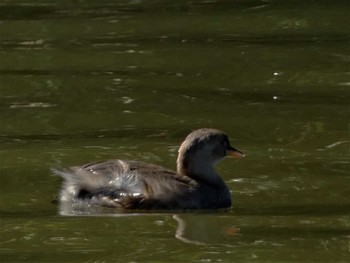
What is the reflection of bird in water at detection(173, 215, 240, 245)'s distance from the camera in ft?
25.2

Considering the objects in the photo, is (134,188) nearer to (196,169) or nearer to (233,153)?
(196,169)

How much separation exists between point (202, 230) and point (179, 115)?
273cm

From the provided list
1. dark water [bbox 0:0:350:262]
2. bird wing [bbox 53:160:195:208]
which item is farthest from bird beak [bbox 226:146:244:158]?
bird wing [bbox 53:160:195:208]

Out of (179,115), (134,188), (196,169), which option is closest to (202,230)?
(134,188)

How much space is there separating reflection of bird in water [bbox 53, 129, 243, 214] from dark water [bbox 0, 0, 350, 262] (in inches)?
3.8

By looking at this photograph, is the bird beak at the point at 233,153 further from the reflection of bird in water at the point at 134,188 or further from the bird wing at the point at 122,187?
the bird wing at the point at 122,187

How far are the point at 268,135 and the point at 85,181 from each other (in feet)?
6.71

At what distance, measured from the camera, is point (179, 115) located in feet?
34.6

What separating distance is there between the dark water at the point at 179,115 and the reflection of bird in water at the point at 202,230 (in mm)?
10

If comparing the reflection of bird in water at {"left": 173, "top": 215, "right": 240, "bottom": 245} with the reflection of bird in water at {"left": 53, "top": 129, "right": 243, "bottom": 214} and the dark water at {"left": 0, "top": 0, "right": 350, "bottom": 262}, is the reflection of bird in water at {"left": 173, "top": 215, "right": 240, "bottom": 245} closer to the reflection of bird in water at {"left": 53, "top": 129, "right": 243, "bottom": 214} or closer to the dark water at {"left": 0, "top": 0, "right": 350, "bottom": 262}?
the dark water at {"left": 0, "top": 0, "right": 350, "bottom": 262}

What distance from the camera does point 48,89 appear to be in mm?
11297

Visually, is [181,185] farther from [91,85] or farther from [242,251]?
[91,85]

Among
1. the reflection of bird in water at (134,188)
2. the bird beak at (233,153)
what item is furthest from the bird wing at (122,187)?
the bird beak at (233,153)

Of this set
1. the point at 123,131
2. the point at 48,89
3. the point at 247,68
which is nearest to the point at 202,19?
the point at 247,68
